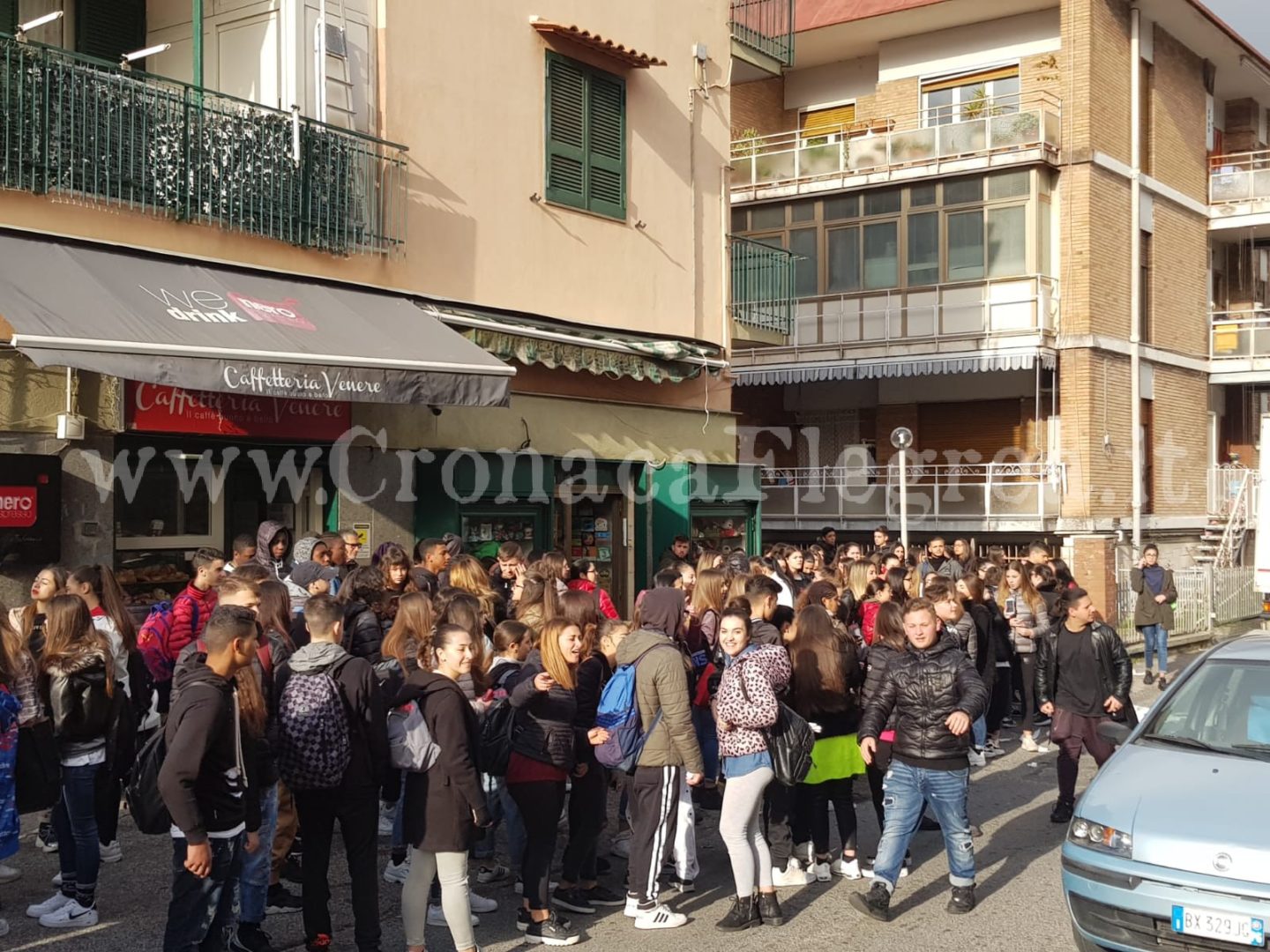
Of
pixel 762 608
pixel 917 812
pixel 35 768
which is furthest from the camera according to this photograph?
pixel 762 608

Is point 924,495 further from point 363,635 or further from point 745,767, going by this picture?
point 745,767

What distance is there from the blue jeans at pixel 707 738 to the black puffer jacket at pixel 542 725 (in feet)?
5.76

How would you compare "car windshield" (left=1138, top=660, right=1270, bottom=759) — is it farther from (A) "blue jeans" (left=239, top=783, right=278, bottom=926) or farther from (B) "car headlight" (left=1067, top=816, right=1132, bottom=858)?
(A) "blue jeans" (left=239, top=783, right=278, bottom=926)

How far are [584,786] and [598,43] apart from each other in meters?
10.9

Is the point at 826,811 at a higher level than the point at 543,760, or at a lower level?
lower

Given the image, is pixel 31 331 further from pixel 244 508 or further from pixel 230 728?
pixel 230 728

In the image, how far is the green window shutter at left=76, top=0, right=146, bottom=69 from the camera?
12531 mm

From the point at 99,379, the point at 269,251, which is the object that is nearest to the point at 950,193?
the point at 269,251

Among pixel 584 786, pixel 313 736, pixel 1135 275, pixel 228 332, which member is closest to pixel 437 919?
pixel 584 786

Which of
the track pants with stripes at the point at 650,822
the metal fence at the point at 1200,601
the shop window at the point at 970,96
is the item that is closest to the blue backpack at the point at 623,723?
the track pants with stripes at the point at 650,822

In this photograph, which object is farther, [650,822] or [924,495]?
[924,495]

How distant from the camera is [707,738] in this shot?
8.54 meters

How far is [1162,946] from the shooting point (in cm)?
563

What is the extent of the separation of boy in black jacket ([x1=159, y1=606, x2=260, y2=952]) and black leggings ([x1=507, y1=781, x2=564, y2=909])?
157 centimetres
